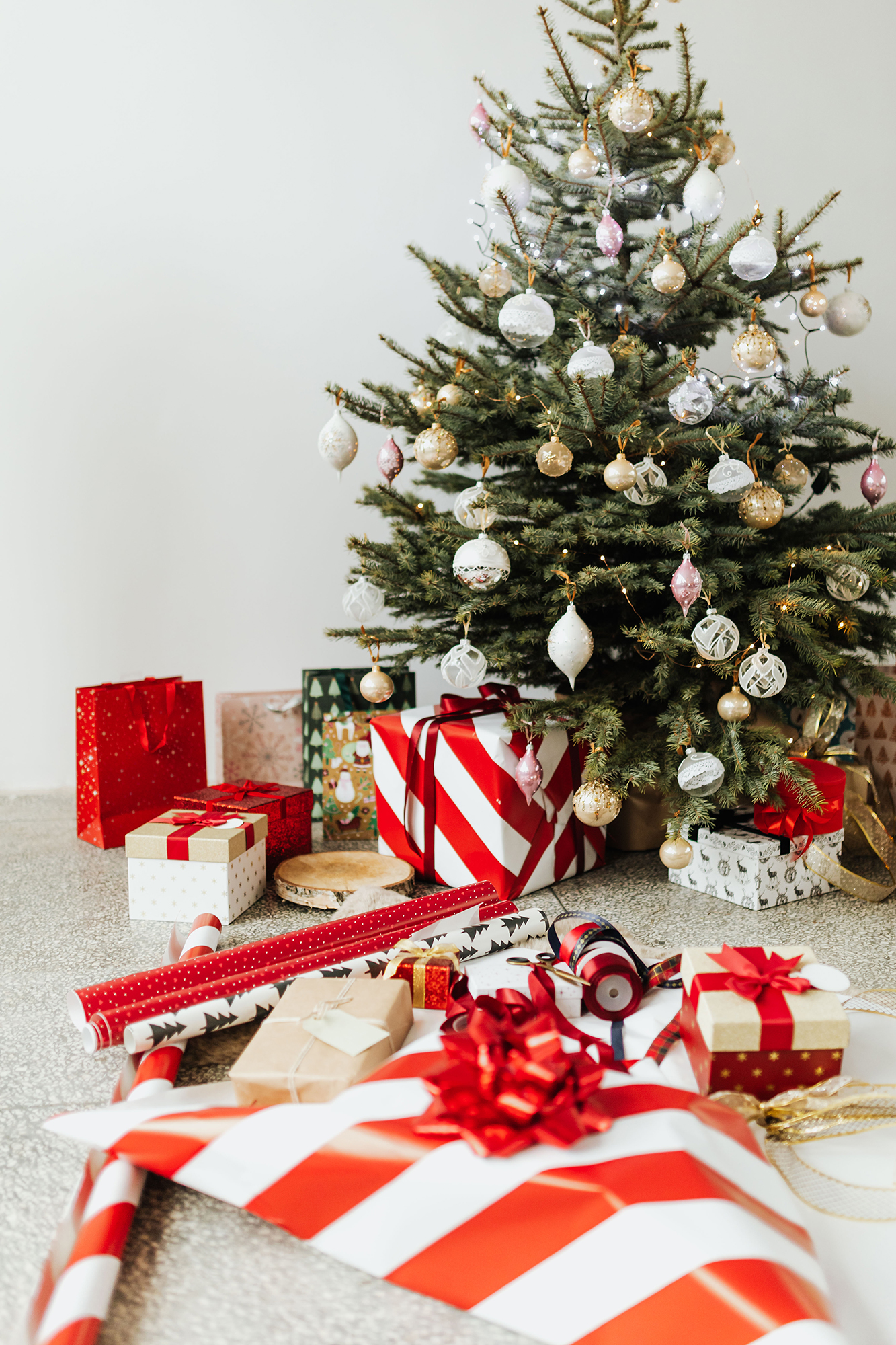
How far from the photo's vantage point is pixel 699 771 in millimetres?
1043

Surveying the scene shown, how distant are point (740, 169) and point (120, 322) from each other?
131cm

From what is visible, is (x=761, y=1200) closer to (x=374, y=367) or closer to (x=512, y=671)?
(x=512, y=671)

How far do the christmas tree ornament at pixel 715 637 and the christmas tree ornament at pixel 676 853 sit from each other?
0.77 feet

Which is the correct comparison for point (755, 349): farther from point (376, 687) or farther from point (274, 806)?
point (274, 806)

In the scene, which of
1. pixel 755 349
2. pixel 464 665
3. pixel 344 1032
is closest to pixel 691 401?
pixel 755 349

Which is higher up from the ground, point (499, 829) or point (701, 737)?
point (701, 737)

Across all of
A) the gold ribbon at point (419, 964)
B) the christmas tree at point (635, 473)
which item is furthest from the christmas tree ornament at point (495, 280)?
the gold ribbon at point (419, 964)

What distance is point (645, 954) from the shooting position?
90 centimetres

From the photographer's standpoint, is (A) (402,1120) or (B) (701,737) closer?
(A) (402,1120)

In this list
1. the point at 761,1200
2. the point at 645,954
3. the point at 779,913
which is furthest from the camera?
the point at 779,913

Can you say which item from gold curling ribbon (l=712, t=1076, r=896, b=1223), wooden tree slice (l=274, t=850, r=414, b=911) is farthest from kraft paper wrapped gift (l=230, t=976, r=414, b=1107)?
wooden tree slice (l=274, t=850, r=414, b=911)

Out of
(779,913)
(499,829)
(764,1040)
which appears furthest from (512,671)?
(764,1040)

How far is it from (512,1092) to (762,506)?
0.85m

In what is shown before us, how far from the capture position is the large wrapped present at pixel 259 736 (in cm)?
169
